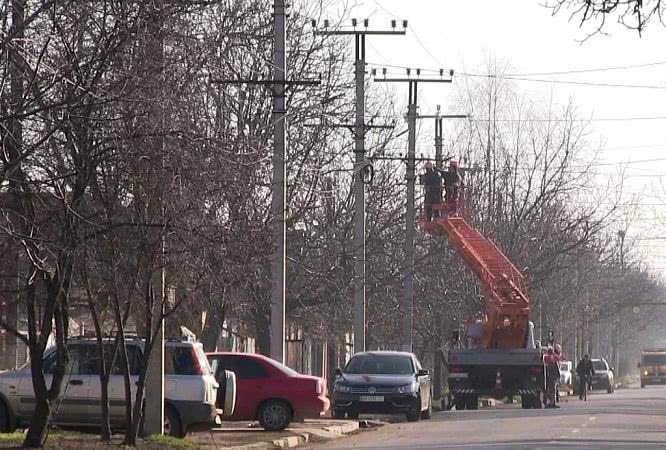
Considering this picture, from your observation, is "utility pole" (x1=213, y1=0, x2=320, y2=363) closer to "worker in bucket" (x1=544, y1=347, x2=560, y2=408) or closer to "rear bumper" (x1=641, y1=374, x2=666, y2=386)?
"worker in bucket" (x1=544, y1=347, x2=560, y2=408)

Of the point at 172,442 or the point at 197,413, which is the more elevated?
the point at 197,413

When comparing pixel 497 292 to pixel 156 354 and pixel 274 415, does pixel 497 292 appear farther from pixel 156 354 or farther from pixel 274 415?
pixel 156 354

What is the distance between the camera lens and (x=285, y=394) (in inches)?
1056

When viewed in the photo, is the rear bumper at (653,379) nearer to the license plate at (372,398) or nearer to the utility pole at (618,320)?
the utility pole at (618,320)

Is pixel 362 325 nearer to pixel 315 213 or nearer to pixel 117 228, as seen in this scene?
pixel 315 213

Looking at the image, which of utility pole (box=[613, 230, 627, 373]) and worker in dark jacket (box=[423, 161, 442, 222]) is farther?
utility pole (box=[613, 230, 627, 373])

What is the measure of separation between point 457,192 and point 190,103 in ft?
90.6

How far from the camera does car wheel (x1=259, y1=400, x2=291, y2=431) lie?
26.7 m

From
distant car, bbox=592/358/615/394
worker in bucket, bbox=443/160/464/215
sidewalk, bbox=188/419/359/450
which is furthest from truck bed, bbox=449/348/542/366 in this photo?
distant car, bbox=592/358/615/394

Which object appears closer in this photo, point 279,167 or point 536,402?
point 279,167

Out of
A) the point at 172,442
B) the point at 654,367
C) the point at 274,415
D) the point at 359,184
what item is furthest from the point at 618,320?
the point at 172,442

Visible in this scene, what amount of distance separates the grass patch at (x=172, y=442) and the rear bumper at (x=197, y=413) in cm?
60

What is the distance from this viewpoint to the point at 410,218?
41.9 m

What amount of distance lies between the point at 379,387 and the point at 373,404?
0.40 m
